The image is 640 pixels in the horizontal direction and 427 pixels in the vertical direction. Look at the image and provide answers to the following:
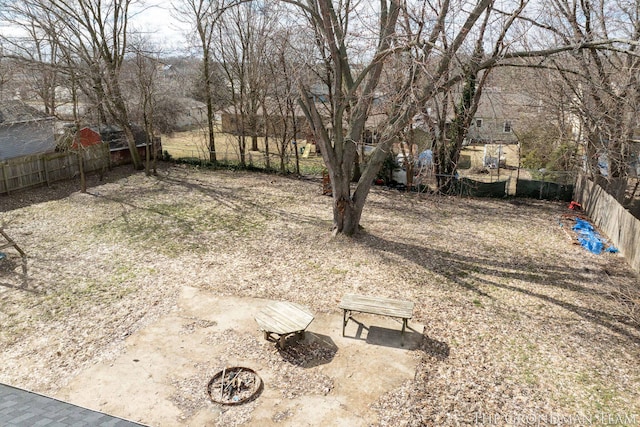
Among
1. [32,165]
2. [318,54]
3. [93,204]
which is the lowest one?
[93,204]

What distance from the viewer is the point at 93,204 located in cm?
1478

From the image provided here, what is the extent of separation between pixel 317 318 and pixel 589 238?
883 cm

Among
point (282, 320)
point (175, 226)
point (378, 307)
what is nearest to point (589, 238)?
point (378, 307)

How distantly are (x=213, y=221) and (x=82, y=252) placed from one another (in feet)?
12.2

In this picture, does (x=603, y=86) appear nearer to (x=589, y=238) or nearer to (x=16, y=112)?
(x=589, y=238)

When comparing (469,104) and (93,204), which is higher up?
(469,104)

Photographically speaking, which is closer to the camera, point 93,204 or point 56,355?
point 56,355

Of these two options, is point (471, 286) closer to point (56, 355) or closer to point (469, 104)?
point (56, 355)

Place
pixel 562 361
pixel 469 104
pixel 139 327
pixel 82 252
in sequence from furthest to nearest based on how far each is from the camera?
pixel 469 104 → pixel 82 252 → pixel 139 327 → pixel 562 361

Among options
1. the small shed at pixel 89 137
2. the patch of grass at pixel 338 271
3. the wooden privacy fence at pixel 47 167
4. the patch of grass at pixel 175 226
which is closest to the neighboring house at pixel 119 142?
the small shed at pixel 89 137

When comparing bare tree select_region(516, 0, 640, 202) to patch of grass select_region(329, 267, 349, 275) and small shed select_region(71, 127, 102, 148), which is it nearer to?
patch of grass select_region(329, 267, 349, 275)

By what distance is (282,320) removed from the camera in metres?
7.16

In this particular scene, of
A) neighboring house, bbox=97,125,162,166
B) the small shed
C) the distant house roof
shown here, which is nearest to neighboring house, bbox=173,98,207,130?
neighboring house, bbox=97,125,162,166

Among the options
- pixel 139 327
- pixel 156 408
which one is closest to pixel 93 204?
pixel 139 327
